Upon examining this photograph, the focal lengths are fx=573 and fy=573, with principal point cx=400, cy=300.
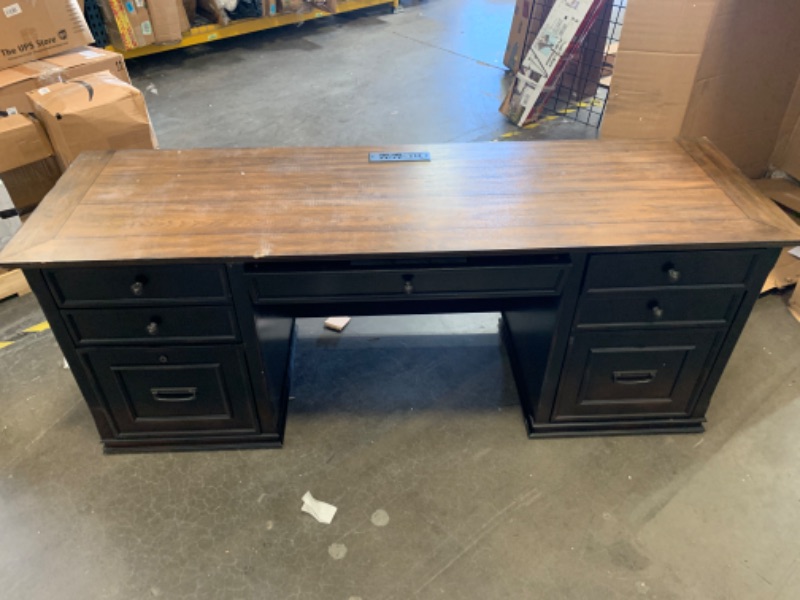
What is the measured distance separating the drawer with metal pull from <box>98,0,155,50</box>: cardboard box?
3.40 meters

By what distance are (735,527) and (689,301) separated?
58 centimetres

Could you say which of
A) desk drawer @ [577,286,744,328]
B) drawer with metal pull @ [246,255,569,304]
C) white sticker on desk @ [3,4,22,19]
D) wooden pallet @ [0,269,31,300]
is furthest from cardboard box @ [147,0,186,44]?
desk drawer @ [577,286,744,328]

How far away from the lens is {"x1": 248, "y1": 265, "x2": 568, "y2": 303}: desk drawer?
128 cm

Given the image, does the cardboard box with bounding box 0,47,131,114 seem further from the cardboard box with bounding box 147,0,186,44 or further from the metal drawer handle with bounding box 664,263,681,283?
the metal drawer handle with bounding box 664,263,681,283

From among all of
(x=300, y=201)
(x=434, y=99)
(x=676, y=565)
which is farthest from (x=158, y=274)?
(x=434, y=99)

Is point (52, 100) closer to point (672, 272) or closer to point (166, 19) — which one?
point (672, 272)

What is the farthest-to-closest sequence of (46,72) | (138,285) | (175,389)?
1. (46,72)
2. (175,389)
3. (138,285)

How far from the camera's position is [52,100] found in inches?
81.7

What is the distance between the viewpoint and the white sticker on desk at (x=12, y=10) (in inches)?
91.8

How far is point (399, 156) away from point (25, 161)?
148 centimetres

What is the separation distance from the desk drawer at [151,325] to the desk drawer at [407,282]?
0.43ft

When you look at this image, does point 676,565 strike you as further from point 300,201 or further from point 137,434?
point 137,434

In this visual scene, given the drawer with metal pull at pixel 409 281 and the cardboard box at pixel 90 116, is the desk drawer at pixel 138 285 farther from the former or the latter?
the cardboard box at pixel 90 116

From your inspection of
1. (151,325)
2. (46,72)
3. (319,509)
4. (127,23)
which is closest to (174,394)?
Result: (151,325)
